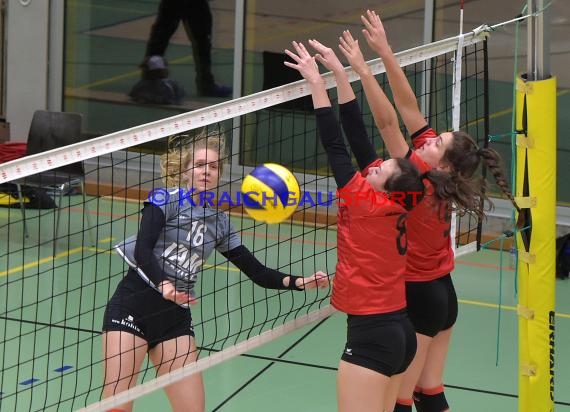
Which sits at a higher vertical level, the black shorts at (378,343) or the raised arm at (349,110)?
the raised arm at (349,110)

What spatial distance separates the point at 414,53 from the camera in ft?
16.8

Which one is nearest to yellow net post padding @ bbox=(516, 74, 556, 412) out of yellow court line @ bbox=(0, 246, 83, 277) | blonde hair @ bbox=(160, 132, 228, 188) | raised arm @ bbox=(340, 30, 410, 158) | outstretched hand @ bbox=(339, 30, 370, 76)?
raised arm @ bbox=(340, 30, 410, 158)

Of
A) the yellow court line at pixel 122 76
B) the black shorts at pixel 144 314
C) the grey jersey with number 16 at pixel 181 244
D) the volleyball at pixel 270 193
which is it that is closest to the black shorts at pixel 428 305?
the volleyball at pixel 270 193

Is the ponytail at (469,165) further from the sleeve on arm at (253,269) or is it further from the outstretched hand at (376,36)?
the sleeve on arm at (253,269)

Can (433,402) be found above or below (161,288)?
below

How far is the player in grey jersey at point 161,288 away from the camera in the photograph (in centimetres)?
445

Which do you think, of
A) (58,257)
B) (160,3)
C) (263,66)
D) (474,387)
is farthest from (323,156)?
(474,387)

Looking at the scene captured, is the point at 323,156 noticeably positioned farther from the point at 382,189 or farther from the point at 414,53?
the point at 382,189

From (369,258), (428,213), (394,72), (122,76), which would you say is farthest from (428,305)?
(122,76)

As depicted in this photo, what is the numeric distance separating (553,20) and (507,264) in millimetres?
2216

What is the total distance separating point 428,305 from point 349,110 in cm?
96

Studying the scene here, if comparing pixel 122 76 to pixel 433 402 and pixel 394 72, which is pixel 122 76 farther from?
pixel 433 402

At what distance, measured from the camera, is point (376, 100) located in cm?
464

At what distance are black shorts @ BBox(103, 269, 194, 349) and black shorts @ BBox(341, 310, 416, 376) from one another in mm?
778
